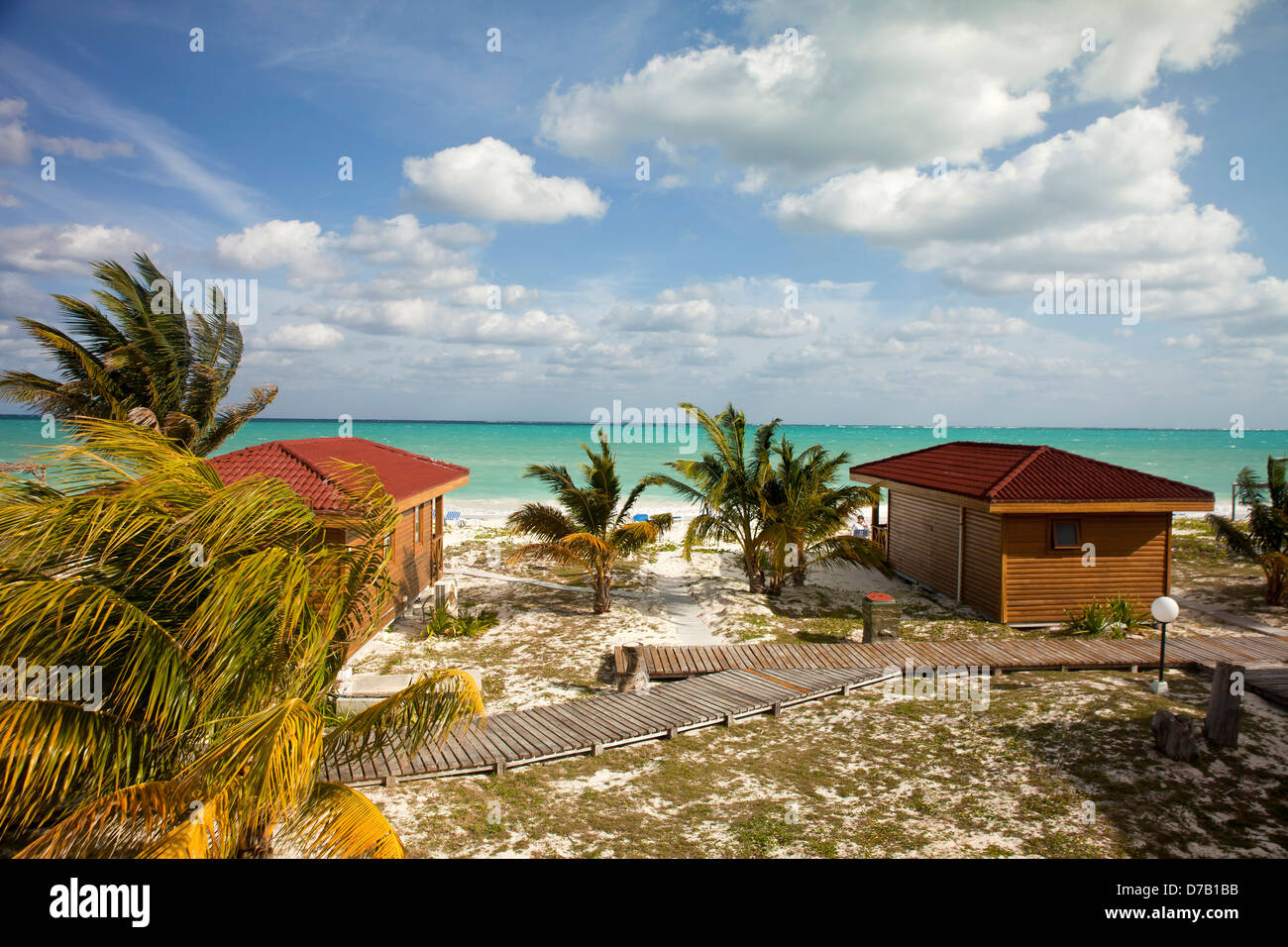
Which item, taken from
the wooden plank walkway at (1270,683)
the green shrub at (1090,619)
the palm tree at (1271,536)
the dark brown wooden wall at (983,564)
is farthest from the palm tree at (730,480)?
the palm tree at (1271,536)

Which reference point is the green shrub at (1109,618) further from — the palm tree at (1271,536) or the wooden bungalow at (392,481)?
the wooden bungalow at (392,481)

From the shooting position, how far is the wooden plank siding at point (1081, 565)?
1344cm

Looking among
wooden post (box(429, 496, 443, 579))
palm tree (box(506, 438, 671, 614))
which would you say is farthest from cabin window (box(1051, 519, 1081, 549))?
wooden post (box(429, 496, 443, 579))

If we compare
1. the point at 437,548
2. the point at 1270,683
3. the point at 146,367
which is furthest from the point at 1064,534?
the point at 146,367

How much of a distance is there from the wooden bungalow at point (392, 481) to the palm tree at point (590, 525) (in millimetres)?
2363

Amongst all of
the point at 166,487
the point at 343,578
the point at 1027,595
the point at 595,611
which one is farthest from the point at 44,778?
the point at 1027,595

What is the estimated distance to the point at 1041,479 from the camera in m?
13.7

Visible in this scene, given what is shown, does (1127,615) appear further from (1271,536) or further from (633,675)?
(633,675)

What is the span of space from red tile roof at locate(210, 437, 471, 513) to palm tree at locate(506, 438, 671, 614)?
2539mm

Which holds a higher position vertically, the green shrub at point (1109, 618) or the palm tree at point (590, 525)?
the palm tree at point (590, 525)

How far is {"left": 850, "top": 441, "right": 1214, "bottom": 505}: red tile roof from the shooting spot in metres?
13.1

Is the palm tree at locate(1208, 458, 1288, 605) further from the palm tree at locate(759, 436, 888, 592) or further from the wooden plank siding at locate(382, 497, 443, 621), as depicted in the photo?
the wooden plank siding at locate(382, 497, 443, 621)
